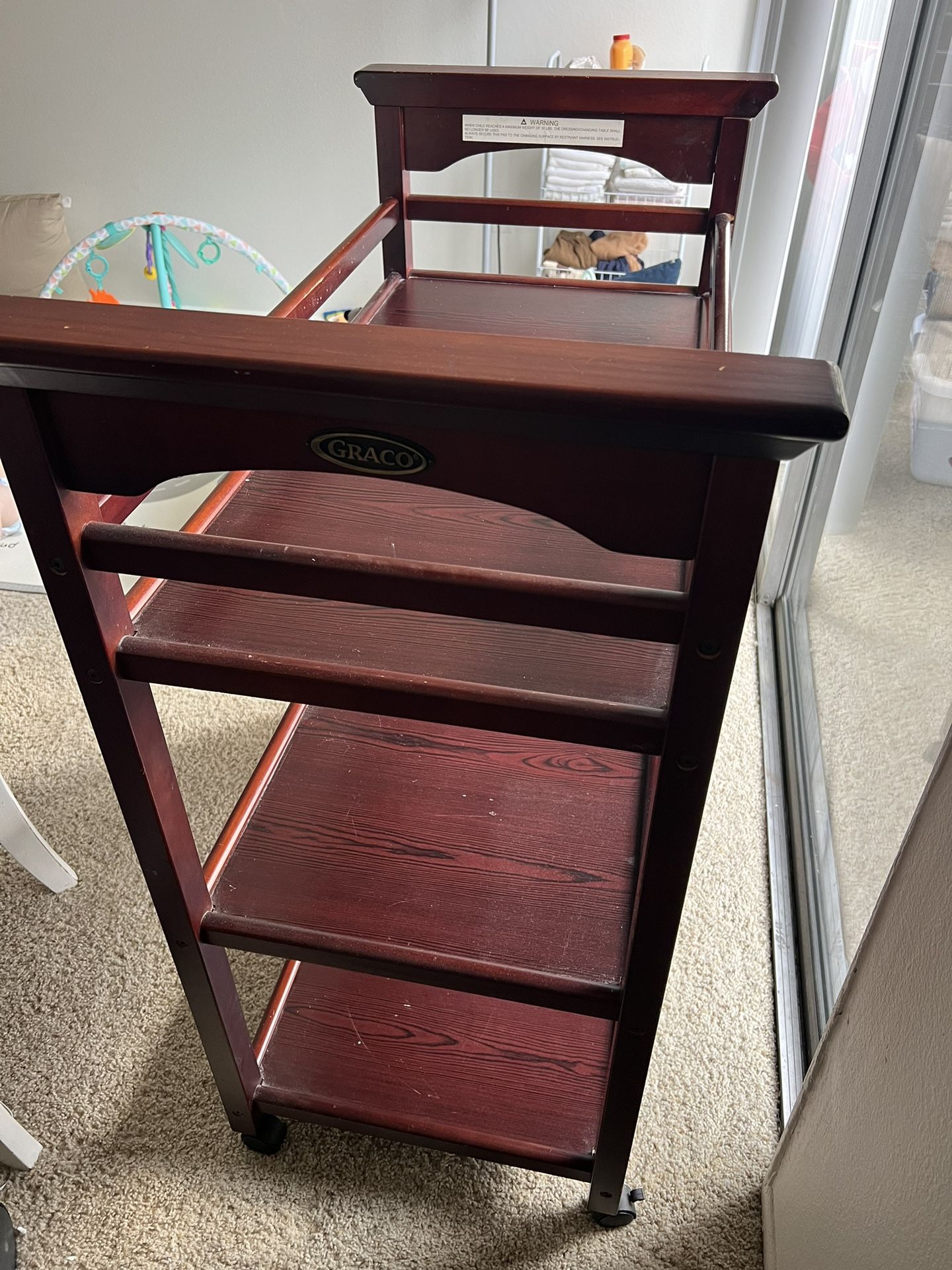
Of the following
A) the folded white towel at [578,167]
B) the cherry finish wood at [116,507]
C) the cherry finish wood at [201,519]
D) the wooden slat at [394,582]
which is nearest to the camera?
the wooden slat at [394,582]

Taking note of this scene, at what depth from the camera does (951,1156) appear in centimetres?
59

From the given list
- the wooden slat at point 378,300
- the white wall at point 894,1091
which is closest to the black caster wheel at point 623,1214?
the white wall at point 894,1091

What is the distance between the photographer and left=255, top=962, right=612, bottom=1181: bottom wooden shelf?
105 cm

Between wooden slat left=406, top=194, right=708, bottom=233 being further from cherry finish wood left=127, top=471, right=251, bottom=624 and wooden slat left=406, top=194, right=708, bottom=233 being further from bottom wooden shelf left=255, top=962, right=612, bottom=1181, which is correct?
bottom wooden shelf left=255, top=962, right=612, bottom=1181

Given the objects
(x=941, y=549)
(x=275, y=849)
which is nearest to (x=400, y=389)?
(x=275, y=849)

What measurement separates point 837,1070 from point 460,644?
531 millimetres

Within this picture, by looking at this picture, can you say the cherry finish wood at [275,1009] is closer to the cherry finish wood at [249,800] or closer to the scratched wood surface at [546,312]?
the cherry finish wood at [249,800]

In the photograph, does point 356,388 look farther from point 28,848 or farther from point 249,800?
point 28,848

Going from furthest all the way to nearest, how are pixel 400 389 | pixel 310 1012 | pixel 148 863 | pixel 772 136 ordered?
1. pixel 772 136
2. pixel 310 1012
3. pixel 148 863
4. pixel 400 389

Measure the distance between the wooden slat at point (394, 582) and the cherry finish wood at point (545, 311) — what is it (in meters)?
0.56

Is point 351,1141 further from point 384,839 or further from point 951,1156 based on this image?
point 951,1156

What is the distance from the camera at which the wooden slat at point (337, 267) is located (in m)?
0.91

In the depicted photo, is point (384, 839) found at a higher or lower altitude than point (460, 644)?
lower

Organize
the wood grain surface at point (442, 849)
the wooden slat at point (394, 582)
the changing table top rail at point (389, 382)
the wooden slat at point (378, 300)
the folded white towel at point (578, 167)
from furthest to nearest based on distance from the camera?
1. the folded white towel at point (578, 167)
2. the wooden slat at point (378, 300)
3. the wood grain surface at point (442, 849)
4. the wooden slat at point (394, 582)
5. the changing table top rail at point (389, 382)
